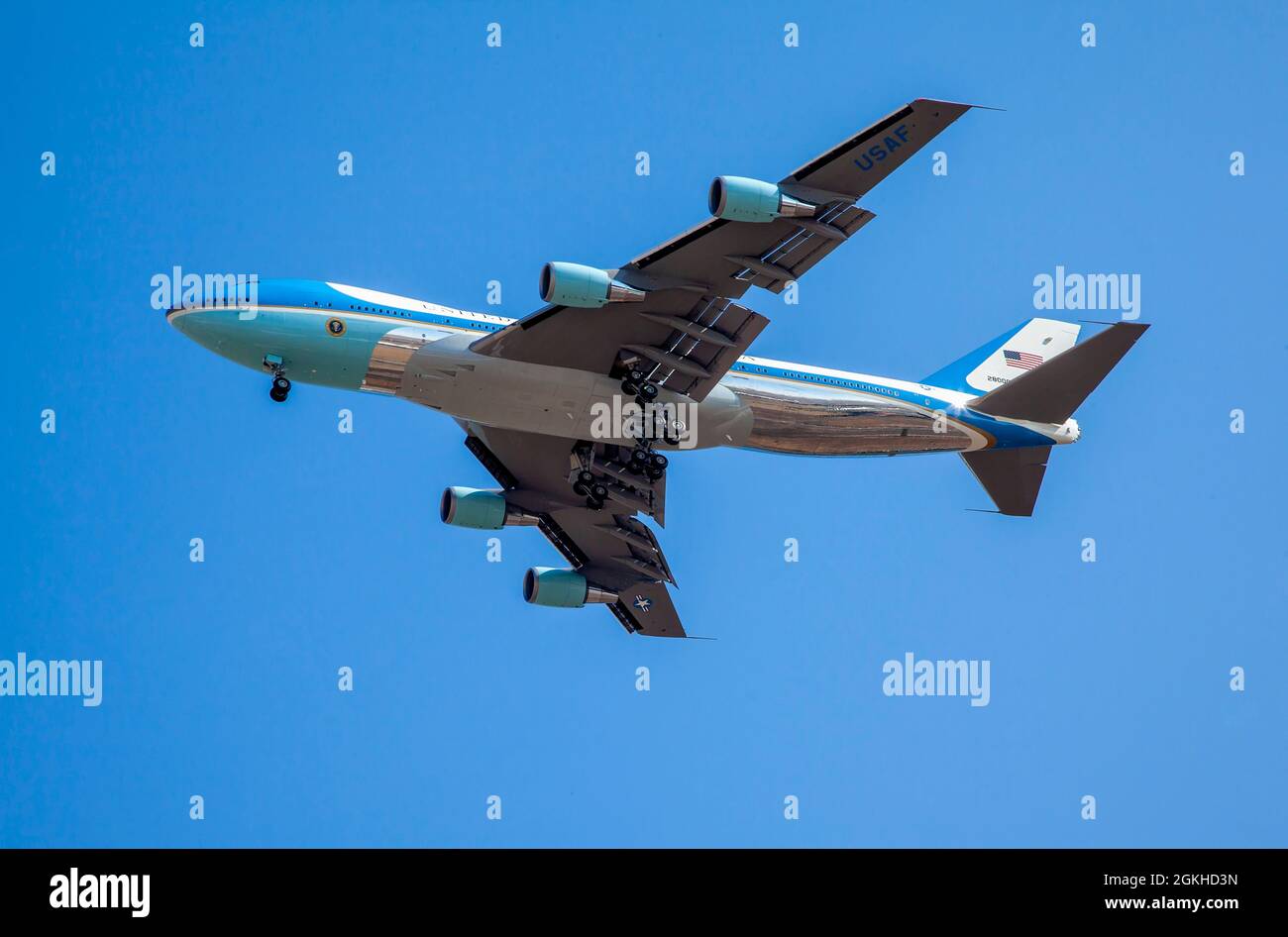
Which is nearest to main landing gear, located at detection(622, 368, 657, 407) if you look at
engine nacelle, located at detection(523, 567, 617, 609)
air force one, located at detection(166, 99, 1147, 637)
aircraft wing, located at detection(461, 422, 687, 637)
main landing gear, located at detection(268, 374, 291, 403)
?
air force one, located at detection(166, 99, 1147, 637)

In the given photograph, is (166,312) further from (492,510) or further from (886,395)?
(886,395)

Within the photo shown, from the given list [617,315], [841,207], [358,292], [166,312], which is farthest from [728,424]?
[166,312]

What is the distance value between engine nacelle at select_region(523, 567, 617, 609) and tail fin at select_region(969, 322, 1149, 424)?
14.4m

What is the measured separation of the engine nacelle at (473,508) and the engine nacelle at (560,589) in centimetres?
285

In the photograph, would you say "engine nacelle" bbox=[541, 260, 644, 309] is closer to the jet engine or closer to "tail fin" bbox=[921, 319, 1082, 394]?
the jet engine

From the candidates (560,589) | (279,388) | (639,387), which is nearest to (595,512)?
(560,589)

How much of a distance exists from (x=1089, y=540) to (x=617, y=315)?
19018 millimetres

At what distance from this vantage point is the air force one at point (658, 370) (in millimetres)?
37031

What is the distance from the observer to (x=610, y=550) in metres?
50.0

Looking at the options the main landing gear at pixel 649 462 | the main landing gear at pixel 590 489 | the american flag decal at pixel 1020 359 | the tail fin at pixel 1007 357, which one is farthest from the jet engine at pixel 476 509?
the american flag decal at pixel 1020 359

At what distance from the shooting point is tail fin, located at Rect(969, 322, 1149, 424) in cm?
4231

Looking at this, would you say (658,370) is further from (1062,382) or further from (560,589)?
(1062,382)

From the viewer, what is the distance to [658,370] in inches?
1620

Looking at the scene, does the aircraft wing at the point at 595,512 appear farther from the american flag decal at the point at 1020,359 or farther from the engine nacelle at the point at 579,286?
the american flag decal at the point at 1020,359
